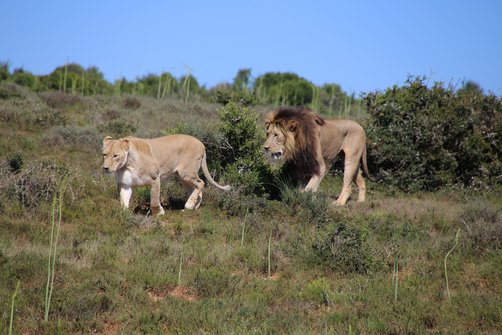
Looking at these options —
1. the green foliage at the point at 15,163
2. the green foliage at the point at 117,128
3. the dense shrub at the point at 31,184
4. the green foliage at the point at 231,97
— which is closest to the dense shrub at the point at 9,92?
the green foliage at the point at 117,128

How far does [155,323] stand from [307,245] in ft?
11.3

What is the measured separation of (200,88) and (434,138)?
75.7 ft

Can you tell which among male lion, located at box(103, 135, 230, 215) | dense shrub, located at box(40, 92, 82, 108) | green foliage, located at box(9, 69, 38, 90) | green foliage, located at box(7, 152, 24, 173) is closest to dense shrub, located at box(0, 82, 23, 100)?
dense shrub, located at box(40, 92, 82, 108)

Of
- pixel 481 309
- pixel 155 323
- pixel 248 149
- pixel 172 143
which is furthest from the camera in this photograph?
pixel 248 149

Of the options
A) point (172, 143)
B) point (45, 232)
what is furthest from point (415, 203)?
point (45, 232)

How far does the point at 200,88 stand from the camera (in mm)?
38062

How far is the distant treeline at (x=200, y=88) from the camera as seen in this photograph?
2742 centimetres

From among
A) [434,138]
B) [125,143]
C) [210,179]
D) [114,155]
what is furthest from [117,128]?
[434,138]

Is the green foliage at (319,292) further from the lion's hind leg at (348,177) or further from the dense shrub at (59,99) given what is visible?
the dense shrub at (59,99)

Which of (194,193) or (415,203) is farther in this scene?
(415,203)

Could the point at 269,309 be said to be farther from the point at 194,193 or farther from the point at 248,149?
the point at 248,149

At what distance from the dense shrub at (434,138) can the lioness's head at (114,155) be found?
296 inches

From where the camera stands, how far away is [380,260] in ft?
32.6

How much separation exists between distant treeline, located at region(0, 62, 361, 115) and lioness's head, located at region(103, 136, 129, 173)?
12521mm
